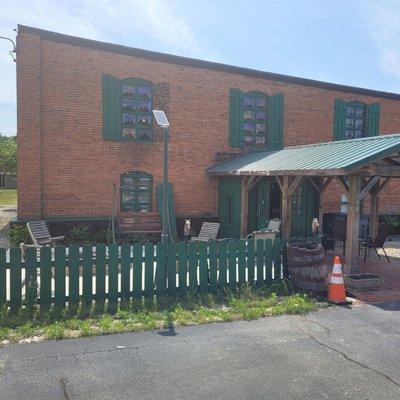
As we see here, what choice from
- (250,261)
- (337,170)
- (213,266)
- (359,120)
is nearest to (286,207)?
(337,170)

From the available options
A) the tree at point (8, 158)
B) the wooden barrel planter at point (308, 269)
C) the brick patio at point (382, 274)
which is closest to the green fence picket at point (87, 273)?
the wooden barrel planter at point (308, 269)

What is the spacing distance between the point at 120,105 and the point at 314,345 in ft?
33.6

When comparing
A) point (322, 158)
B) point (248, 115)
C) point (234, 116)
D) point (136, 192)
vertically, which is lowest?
point (136, 192)

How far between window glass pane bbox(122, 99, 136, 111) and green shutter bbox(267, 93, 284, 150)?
207 inches

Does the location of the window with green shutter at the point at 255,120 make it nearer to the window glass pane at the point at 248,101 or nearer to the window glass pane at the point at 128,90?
the window glass pane at the point at 248,101

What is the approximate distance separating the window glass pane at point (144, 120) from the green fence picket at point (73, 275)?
7926mm

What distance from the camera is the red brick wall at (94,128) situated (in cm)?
1208

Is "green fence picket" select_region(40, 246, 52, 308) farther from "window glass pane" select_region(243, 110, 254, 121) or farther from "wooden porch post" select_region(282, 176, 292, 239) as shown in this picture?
"window glass pane" select_region(243, 110, 254, 121)

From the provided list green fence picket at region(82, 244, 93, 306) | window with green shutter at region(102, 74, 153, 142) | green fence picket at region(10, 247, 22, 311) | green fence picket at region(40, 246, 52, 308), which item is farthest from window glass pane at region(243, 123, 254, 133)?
green fence picket at region(10, 247, 22, 311)

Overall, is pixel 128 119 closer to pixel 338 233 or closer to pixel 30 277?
pixel 338 233

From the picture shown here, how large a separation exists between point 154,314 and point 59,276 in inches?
63.2

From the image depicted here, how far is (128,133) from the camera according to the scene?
13422 millimetres

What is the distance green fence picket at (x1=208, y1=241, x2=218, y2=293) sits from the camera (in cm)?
710

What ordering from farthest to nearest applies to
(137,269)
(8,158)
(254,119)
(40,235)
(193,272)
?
(8,158) → (254,119) → (40,235) → (193,272) → (137,269)
